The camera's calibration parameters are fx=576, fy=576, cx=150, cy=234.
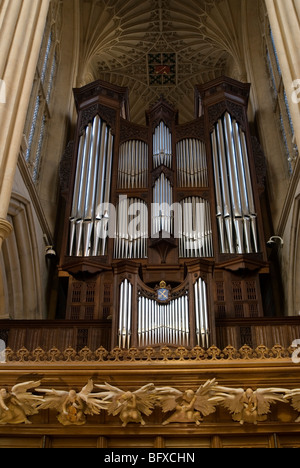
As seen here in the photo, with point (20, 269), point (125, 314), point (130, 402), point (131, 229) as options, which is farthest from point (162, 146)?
point (130, 402)

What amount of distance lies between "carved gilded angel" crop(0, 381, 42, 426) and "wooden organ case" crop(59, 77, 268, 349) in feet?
7.99

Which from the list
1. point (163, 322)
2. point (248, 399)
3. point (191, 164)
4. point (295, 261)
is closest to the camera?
point (248, 399)

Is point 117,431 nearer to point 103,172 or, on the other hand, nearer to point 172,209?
point 172,209

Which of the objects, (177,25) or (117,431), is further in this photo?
(177,25)

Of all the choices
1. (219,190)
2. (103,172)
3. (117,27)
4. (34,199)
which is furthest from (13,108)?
(117,27)

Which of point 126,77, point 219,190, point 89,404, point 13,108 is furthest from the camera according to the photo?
point 126,77

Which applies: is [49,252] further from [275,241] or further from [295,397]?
[295,397]

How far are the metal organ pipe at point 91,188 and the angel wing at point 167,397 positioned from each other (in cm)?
530

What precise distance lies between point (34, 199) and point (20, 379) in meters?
6.05

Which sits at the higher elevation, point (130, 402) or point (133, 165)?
point (133, 165)

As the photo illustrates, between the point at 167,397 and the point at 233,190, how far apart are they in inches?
275

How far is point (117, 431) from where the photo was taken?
7.17 m

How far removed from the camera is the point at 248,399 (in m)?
6.86

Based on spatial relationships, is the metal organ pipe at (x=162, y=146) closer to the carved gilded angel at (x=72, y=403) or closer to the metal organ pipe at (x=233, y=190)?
the metal organ pipe at (x=233, y=190)
